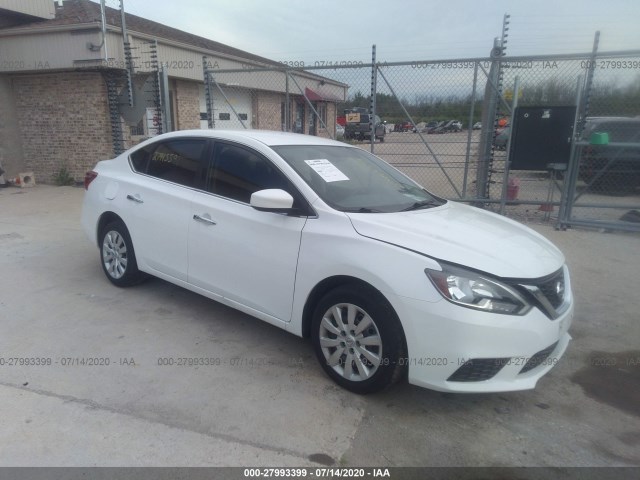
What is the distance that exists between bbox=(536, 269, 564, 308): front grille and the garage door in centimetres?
1271

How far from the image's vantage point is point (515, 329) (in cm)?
270

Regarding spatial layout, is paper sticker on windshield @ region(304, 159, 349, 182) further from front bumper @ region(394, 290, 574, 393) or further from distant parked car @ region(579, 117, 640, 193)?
distant parked car @ region(579, 117, 640, 193)

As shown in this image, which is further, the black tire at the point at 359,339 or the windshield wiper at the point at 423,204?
the windshield wiper at the point at 423,204

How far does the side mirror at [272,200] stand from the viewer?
126 inches

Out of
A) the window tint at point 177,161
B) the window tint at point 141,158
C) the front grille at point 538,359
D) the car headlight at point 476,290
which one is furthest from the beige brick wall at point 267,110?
the front grille at point 538,359

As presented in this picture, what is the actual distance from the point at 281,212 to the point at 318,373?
3.89 feet

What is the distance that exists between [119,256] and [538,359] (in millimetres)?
3922

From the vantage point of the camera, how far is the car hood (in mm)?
2832

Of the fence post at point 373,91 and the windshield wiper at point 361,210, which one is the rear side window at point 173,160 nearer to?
the windshield wiper at point 361,210

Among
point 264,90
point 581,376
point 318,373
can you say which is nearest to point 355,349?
point 318,373

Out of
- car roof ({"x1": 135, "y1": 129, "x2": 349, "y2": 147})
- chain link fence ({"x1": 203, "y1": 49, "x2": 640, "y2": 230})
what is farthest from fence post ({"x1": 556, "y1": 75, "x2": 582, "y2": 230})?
car roof ({"x1": 135, "y1": 129, "x2": 349, "y2": 147})

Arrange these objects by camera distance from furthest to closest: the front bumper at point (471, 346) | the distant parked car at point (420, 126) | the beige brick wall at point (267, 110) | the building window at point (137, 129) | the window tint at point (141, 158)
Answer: the beige brick wall at point (267, 110) → the building window at point (137, 129) → the distant parked car at point (420, 126) → the window tint at point (141, 158) → the front bumper at point (471, 346)

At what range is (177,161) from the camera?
4.35m

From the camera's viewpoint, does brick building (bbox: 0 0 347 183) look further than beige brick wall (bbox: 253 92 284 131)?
No
